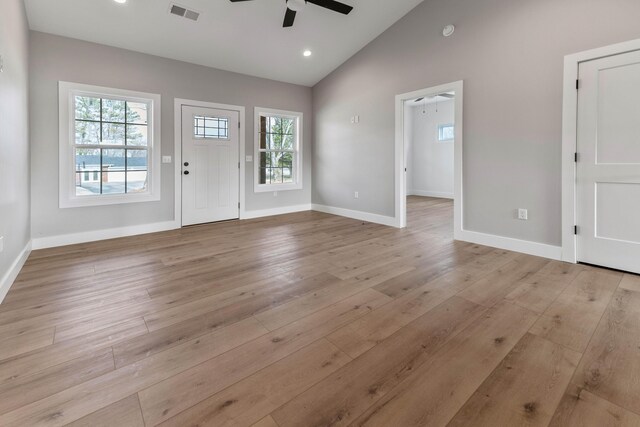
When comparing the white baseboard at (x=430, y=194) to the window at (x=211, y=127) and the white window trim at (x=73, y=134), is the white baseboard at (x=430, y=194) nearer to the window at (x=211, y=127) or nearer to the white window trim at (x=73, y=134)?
the window at (x=211, y=127)

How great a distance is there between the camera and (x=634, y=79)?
2.86 metres

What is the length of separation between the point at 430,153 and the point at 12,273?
9.52 meters

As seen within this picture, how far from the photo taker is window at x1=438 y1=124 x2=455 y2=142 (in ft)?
30.3

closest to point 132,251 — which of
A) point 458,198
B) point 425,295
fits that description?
point 425,295

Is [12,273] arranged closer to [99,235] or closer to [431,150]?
[99,235]

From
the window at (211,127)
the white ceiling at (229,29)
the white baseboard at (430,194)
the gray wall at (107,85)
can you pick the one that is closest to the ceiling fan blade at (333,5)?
the white ceiling at (229,29)

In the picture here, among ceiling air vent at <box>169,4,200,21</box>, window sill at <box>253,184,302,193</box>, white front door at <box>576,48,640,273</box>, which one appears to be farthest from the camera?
window sill at <box>253,184,302,193</box>

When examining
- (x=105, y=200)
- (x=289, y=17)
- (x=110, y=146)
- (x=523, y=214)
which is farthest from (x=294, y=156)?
(x=523, y=214)

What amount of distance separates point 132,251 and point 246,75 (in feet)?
11.8

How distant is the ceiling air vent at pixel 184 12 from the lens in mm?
3893

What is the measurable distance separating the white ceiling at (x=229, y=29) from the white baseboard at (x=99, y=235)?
2506mm

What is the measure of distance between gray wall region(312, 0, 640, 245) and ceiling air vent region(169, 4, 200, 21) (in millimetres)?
2722

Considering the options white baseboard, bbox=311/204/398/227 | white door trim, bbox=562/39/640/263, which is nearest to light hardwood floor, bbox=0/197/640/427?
white door trim, bbox=562/39/640/263

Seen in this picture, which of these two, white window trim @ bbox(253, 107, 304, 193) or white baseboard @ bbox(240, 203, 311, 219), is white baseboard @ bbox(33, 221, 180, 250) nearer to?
white baseboard @ bbox(240, 203, 311, 219)
